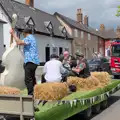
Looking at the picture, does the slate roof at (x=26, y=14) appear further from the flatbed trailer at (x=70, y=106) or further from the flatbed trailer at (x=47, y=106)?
the flatbed trailer at (x=47, y=106)

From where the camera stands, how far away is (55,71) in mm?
8891

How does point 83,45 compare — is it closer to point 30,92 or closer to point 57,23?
point 57,23

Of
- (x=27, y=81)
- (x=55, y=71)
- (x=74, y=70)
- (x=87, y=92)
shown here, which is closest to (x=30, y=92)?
(x=27, y=81)

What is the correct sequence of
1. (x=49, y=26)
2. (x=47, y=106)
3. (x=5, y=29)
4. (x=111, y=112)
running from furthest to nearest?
(x=49, y=26), (x=5, y=29), (x=111, y=112), (x=47, y=106)

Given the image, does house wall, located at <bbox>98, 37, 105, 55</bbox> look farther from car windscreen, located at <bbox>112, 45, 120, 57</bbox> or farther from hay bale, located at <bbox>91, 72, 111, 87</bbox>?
hay bale, located at <bbox>91, 72, 111, 87</bbox>

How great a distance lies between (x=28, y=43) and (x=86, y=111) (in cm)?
237

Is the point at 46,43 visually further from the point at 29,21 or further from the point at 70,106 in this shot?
the point at 70,106

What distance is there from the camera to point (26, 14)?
43.1m

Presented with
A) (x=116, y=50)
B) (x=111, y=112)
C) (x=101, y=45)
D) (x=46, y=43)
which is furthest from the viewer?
(x=101, y=45)

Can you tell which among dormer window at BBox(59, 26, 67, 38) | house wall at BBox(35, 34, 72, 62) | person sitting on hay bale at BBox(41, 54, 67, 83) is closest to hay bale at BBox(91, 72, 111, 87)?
person sitting on hay bale at BBox(41, 54, 67, 83)

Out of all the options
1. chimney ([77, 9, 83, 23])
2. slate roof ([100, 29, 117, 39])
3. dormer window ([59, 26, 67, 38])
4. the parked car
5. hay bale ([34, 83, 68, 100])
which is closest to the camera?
hay bale ([34, 83, 68, 100])

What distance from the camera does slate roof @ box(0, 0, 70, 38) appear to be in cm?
3806

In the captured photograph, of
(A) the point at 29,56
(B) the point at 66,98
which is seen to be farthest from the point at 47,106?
(A) the point at 29,56

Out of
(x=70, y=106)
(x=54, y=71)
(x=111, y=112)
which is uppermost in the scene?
(x=54, y=71)
